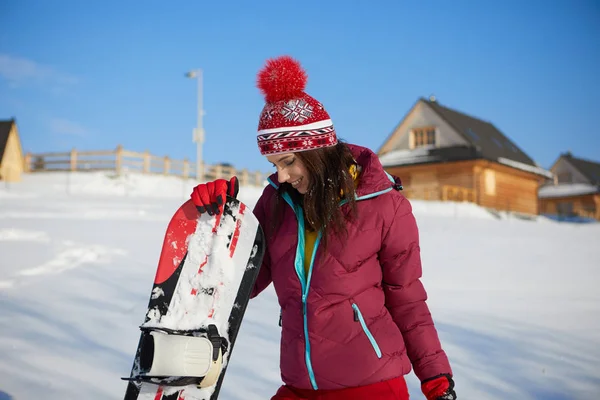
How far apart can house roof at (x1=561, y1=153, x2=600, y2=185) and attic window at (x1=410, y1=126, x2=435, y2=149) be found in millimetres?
17611

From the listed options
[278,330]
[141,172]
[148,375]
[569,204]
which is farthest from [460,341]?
[569,204]

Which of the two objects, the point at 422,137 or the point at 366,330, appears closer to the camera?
the point at 366,330

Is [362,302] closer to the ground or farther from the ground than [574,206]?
farther from the ground

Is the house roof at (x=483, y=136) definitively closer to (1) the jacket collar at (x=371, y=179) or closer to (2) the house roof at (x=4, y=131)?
(2) the house roof at (x=4, y=131)

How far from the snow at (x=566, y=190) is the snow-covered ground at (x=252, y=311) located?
2523 cm

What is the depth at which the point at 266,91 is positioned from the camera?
190cm

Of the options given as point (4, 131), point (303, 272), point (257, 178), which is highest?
point (4, 131)

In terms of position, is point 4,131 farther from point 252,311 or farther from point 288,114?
point 288,114

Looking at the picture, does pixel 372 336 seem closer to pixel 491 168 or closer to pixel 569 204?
pixel 491 168

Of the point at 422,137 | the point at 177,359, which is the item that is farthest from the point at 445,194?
the point at 177,359

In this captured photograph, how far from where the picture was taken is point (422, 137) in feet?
85.0

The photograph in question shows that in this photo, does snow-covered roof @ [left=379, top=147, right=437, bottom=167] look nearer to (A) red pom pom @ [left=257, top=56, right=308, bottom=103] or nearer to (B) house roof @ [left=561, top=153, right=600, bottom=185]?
(B) house roof @ [left=561, top=153, right=600, bottom=185]

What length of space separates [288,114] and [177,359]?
910mm

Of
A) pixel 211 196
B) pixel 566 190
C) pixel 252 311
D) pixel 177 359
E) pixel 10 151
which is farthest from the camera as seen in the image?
pixel 566 190
